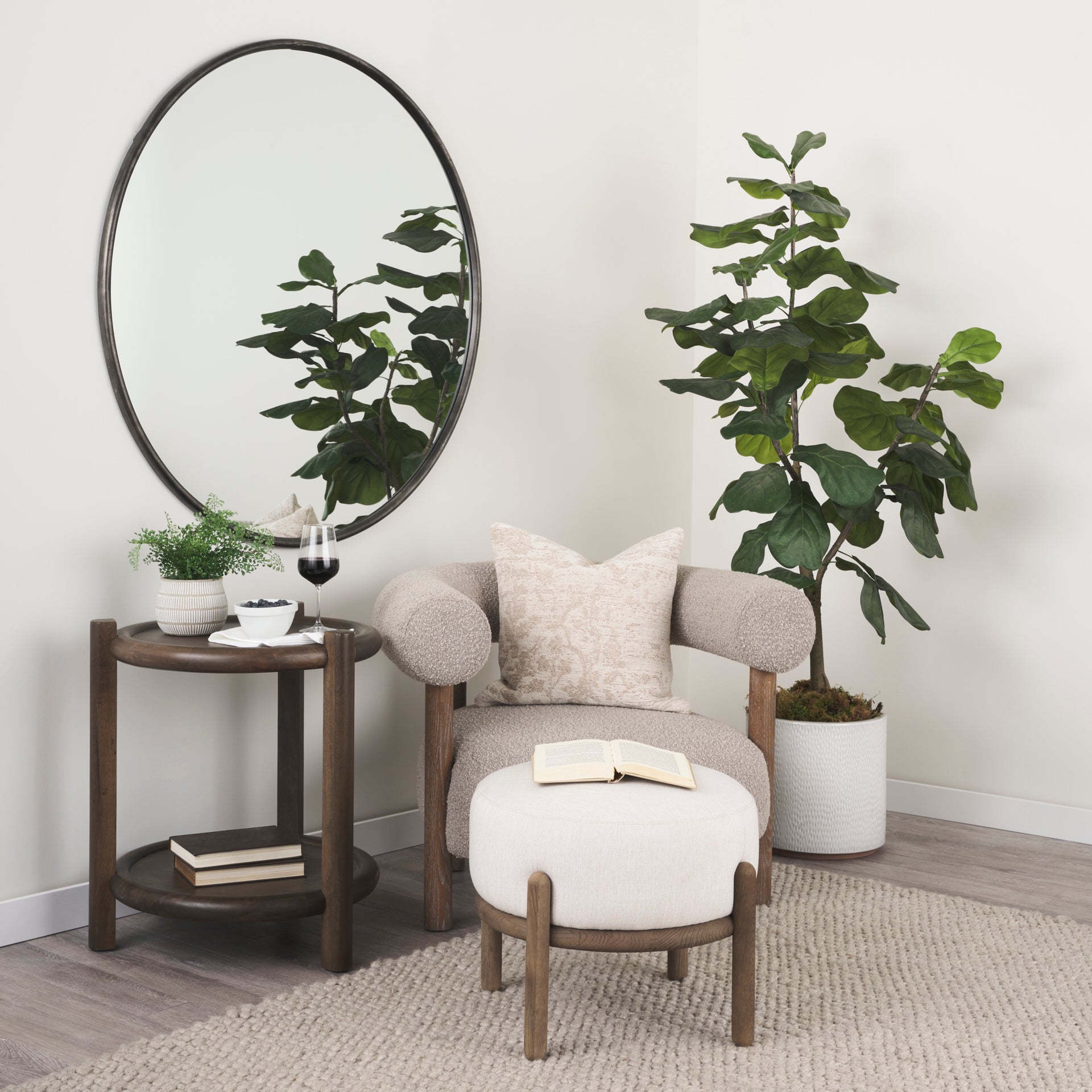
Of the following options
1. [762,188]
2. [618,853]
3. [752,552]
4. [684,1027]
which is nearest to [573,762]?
[618,853]

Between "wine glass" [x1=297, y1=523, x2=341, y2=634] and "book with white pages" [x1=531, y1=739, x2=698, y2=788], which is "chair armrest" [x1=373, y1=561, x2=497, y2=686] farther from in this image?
"book with white pages" [x1=531, y1=739, x2=698, y2=788]

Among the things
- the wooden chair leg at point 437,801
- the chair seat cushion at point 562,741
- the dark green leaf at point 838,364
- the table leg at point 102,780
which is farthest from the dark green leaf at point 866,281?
the table leg at point 102,780

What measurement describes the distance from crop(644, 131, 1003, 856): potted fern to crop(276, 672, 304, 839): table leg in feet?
3.78

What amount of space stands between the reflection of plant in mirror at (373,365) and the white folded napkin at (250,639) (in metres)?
0.63

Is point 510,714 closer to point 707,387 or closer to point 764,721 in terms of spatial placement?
point 764,721

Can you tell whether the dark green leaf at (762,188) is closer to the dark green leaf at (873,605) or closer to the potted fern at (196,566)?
the dark green leaf at (873,605)

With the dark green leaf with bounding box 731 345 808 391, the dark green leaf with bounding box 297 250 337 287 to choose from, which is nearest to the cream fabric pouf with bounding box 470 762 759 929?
the dark green leaf with bounding box 731 345 808 391

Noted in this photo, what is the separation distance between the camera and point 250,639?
215 cm

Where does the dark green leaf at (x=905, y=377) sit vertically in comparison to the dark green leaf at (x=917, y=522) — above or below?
above

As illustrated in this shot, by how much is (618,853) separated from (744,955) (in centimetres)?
29

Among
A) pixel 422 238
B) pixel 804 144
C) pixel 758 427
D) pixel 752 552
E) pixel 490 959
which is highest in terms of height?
pixel 804 144

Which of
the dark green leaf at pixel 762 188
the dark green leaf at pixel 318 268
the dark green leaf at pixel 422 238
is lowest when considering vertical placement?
the dark green leaf at pixel 318 268

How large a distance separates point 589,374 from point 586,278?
295 millimetres

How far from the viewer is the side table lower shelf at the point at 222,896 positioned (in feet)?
6.88
